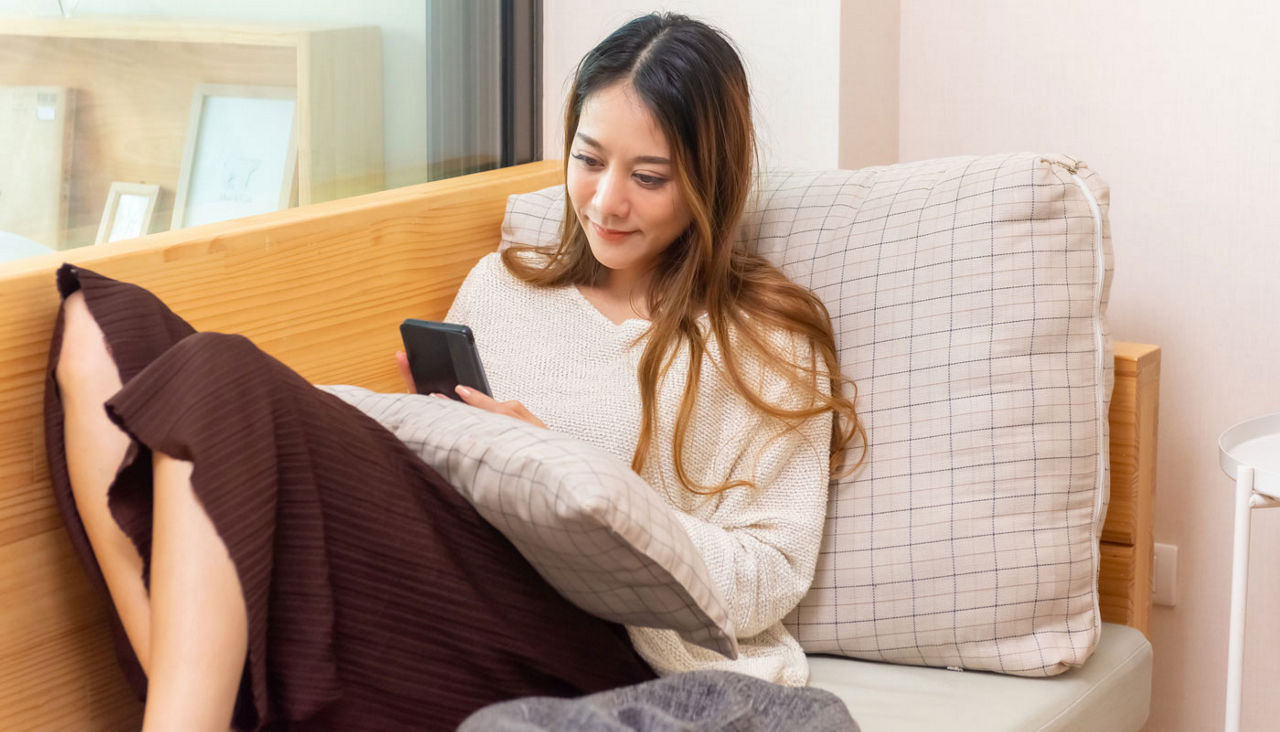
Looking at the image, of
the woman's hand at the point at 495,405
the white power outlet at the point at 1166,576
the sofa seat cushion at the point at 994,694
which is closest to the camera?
the sofa seat cushion at the point at 994,694

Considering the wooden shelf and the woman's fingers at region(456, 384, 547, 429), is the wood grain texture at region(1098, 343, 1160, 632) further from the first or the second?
the wooden shelf

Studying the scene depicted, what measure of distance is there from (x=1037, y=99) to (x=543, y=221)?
72 cm

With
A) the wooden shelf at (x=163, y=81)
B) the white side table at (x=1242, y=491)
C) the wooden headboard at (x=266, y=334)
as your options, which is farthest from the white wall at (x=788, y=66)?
the white side table at (x=1242, y=491)

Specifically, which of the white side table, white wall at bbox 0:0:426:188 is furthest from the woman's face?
the white side table

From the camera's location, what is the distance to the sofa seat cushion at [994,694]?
1168 millimetres

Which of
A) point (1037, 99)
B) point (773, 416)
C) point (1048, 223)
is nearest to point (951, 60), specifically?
point (1037, 99)

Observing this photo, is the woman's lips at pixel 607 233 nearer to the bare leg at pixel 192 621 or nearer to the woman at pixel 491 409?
the woman at pixel 491 409

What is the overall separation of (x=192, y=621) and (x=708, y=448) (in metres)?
0.59

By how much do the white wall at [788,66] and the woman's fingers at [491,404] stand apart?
0.58 metres

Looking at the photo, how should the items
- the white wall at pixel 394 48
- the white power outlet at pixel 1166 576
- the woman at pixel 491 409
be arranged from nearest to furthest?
1. the woman at pixel 491 409
2. the white wall at pixel 394 48
3. the white power outlet at pixel 1166 576

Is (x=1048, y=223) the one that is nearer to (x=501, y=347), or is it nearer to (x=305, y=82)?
(x=501, y=347)

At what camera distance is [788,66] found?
180 centimetres

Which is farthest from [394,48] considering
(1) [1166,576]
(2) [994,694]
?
(1) [1166,576]

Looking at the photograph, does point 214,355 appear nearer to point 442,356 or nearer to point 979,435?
point 442,356
